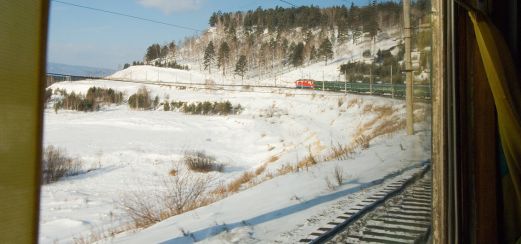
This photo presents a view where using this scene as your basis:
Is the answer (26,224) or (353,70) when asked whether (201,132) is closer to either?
(353,70)

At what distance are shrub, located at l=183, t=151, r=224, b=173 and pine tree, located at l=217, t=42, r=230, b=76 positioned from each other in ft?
6.76

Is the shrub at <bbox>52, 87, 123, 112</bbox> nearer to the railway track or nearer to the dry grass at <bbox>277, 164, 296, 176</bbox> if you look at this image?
the railway track

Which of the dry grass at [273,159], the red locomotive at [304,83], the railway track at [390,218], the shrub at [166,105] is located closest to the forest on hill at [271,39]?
the red locomotive at [304,83]

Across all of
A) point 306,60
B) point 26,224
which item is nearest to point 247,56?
point 306,60

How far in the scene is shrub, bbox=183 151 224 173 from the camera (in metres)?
6.29

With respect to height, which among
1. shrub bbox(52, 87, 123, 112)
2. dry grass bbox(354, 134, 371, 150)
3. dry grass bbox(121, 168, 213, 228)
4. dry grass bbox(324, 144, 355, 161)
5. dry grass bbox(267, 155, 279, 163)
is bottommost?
dry grass bbox(121, 168, 213, 228)

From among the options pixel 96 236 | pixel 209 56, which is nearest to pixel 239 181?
pixel 209 56

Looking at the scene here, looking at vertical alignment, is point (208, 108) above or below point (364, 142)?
above

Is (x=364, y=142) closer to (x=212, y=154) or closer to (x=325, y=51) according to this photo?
(x=212, y=154)

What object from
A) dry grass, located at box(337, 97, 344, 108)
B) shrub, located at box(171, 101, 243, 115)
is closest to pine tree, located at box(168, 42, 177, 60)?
shrub, located at box(171, 101, 243, 115)

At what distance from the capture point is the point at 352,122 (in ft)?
36.8

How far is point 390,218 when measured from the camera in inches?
128

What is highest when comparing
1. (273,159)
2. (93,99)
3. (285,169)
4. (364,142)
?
(93,99)

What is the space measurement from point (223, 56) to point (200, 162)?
94.0 inches
